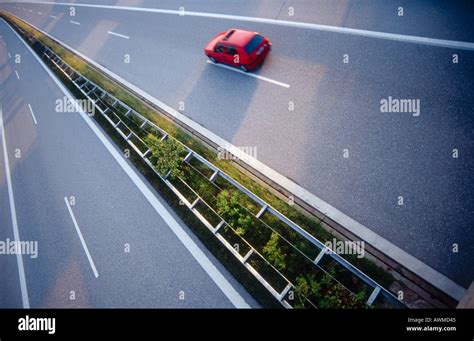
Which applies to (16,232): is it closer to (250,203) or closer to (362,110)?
(250,203)

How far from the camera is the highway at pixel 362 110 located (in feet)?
20.6

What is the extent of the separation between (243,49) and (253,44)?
0.46m

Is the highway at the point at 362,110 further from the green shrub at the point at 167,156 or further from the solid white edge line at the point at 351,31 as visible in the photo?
the green shrub at the point at 167,156

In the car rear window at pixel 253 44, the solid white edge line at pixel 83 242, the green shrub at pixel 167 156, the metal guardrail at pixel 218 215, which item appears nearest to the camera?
the metal guardrail at pixel 218 215

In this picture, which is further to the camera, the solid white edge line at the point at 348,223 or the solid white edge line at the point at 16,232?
the solid white edge line at the point at 16,232

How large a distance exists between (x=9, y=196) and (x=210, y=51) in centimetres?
1011

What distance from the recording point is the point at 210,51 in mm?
11398

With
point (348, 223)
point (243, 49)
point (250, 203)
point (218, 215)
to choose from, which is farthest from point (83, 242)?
point (243, 49)

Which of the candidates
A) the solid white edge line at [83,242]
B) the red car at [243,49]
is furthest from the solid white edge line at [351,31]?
the solid white edge line at [83,242]

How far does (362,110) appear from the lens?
8.09 metres

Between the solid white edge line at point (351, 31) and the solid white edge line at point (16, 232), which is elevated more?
the solid white edge line at point (351, 31)

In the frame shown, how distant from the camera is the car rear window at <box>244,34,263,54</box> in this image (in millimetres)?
10228
